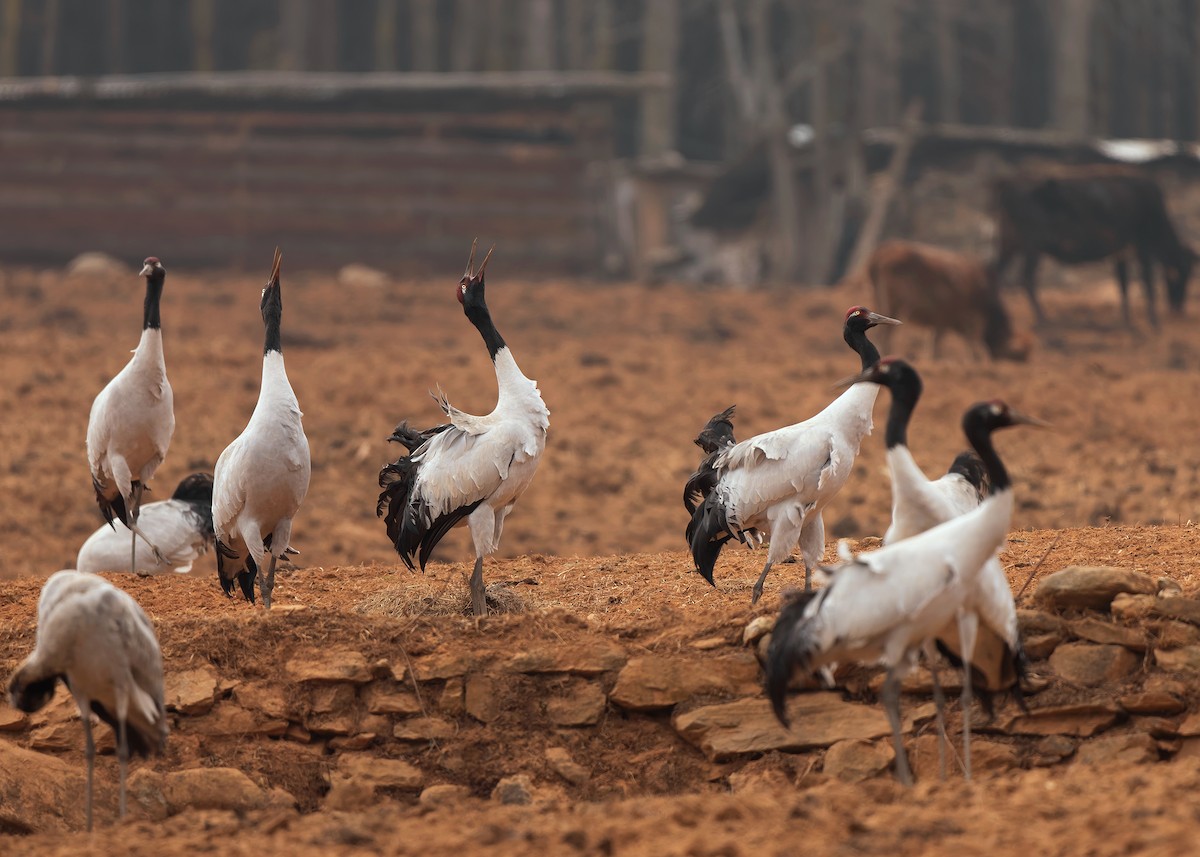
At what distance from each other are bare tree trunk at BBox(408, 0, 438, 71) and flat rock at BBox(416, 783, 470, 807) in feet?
83.2

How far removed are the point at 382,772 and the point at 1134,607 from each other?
3395 millimetres

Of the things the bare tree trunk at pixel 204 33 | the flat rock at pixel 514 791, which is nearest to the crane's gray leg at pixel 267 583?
the flat rock at pixel 514 791

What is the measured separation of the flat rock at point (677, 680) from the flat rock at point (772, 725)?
93 mm

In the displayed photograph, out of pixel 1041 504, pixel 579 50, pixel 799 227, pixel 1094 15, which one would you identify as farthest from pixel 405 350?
pixel 1094 15

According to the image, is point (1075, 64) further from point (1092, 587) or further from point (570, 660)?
point (570, 660)

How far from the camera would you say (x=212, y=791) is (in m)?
7.53

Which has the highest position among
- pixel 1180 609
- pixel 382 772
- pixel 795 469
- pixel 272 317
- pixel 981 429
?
pixel 272 317

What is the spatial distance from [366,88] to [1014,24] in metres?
15.8

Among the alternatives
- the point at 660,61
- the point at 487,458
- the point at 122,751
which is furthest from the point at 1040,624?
the point at 660,61

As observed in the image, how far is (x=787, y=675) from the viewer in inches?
257

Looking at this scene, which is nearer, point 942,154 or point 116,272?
point 116,272

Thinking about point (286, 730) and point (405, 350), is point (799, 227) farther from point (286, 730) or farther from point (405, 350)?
point (286, 730)

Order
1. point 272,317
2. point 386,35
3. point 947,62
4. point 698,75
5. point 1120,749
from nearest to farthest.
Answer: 1. point 1120,749
2. point 272,317
3. point 386,35
4. point 947,62
5. point 698,75

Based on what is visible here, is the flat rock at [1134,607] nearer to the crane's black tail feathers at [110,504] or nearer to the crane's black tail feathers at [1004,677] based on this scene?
the crane's black tail feathers at [1004,677]
